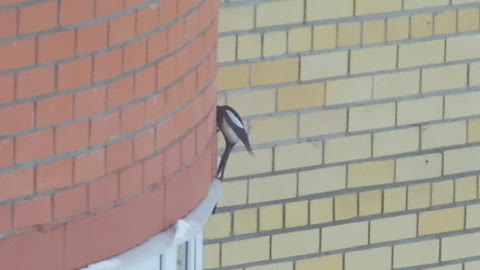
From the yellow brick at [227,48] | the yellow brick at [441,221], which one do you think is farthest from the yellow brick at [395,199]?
the yellow brick at [227,48]

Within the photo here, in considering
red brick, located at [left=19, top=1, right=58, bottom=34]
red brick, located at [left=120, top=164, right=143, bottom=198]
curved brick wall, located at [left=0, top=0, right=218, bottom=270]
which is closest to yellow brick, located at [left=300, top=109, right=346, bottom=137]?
curved brick wall, located at [left=0, top=0, right=218, bottom=270]

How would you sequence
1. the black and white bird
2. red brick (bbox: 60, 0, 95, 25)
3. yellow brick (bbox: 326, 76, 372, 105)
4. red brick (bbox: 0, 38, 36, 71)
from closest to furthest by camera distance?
red brick (bbox: 0, 38, 36, 71)
red brick (bbox: 60, 0, 95, 25)
the black and white bird
yellow brick (bbox: 326, 76, 372, 105)

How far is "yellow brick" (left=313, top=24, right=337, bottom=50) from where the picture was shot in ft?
19.4

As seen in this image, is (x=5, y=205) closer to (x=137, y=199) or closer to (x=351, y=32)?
(x=137, y=199)

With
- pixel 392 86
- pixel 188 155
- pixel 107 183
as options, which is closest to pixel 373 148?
pixel 392 86

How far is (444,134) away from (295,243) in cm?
76

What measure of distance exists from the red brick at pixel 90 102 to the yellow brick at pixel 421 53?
2.54 metres

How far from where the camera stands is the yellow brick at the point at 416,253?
20.9 feet

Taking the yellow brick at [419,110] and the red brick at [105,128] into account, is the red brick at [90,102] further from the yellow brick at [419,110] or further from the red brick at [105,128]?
the yellow brick at [419,110]

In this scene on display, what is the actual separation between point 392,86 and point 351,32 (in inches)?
12.2

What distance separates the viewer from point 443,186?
6391 millimetres

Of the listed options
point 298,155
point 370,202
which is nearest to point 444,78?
point 370,202

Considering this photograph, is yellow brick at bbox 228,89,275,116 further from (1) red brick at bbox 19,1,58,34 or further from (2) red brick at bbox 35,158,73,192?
(1) red brick at bbox 19,1,58,34

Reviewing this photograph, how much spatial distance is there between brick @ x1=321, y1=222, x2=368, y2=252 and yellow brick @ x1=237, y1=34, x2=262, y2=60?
2.62 feet
